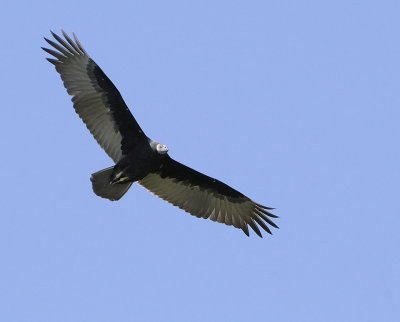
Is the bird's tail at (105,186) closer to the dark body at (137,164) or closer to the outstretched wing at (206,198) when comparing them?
the dark body at (137,164)

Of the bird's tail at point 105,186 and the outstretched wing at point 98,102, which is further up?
the outstretched wing at point 98,102

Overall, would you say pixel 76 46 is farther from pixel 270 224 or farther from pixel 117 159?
pixel 270 224

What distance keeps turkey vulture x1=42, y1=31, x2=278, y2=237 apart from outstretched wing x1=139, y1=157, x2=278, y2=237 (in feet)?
0.06

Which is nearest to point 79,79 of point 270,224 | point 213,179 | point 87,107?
point 87,107

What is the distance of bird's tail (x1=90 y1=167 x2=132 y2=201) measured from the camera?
15008 mm

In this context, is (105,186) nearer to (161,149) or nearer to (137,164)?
(137,164)

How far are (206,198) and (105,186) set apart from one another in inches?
87.4

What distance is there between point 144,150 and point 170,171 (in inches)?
46.6

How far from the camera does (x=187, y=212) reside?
1638cm

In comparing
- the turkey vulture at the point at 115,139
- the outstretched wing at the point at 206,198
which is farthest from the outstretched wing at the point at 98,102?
the outstretched wing at the point at 206,198

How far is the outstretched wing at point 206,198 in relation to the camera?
16234mm

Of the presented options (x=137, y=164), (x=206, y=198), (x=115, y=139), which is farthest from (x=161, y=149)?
(x=206, y=198)

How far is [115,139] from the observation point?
607 inches

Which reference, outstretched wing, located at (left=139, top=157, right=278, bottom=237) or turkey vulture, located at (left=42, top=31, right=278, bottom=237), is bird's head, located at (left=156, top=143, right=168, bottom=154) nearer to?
turkey vulture, located at (left=42, top=31, right=278, bottom=237)
